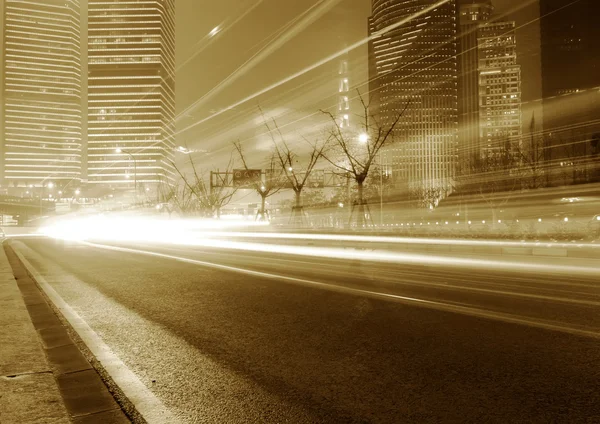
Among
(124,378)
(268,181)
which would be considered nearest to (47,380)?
(124,378)

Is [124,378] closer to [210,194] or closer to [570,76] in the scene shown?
[210,194]

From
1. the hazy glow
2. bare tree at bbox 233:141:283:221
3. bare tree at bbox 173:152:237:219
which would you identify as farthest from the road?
bare tree at bbox 173:152:237:219

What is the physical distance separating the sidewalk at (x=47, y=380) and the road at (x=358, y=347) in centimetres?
42

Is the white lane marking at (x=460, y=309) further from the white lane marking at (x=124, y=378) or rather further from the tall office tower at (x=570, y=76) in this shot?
the tall office tower at (x=570, y=76)

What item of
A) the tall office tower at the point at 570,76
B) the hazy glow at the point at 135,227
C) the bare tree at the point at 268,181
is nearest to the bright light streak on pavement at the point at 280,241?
the hazy glow at the point at 135,227

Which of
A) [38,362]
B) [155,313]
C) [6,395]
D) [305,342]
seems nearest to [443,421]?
[305,342]

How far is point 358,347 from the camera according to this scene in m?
5.63

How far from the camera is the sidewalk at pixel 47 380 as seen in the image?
3615 mm

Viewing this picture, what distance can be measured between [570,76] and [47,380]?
8663cm

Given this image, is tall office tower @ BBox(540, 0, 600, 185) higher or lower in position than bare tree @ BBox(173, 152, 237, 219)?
higher

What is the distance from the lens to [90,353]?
5523mm

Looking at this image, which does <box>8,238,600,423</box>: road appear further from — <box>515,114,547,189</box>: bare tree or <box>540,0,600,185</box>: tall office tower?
<box>540,0,600,185</box>: tall office tower

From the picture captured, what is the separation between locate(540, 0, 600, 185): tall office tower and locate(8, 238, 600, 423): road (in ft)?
179

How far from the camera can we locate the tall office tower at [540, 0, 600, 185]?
64188 millimetres
